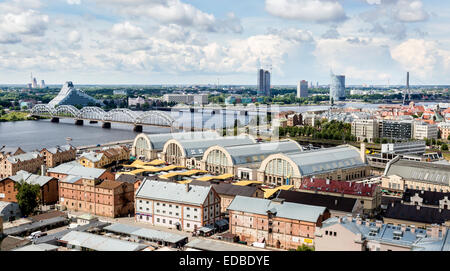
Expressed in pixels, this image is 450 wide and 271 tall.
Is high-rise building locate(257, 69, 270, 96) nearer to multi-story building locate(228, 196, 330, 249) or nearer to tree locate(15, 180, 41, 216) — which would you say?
tree locate(15, 180, 41, 216)

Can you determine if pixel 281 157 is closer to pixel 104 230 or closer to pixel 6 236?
pixel 104 230

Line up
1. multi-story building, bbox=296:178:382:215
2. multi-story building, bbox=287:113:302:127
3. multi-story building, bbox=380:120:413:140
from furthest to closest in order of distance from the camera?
multi-story building, bbox=287:113:302:127 < multi-story building, bbox=380:120:413:140 < multi-story building, bbox=296:178:382:215

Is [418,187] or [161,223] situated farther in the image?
[418,187]

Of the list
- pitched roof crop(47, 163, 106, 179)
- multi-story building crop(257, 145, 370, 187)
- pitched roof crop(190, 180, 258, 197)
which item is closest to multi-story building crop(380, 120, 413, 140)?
multi-story building crop(257, 145, 370, 187)

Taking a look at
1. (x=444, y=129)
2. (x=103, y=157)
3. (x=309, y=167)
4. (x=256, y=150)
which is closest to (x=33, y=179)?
(x=103, y=157)

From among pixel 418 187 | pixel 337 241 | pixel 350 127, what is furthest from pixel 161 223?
pixel 350 127

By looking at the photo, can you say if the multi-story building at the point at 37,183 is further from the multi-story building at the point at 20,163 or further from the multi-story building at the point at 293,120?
the multi-story building at the point at 293,120
